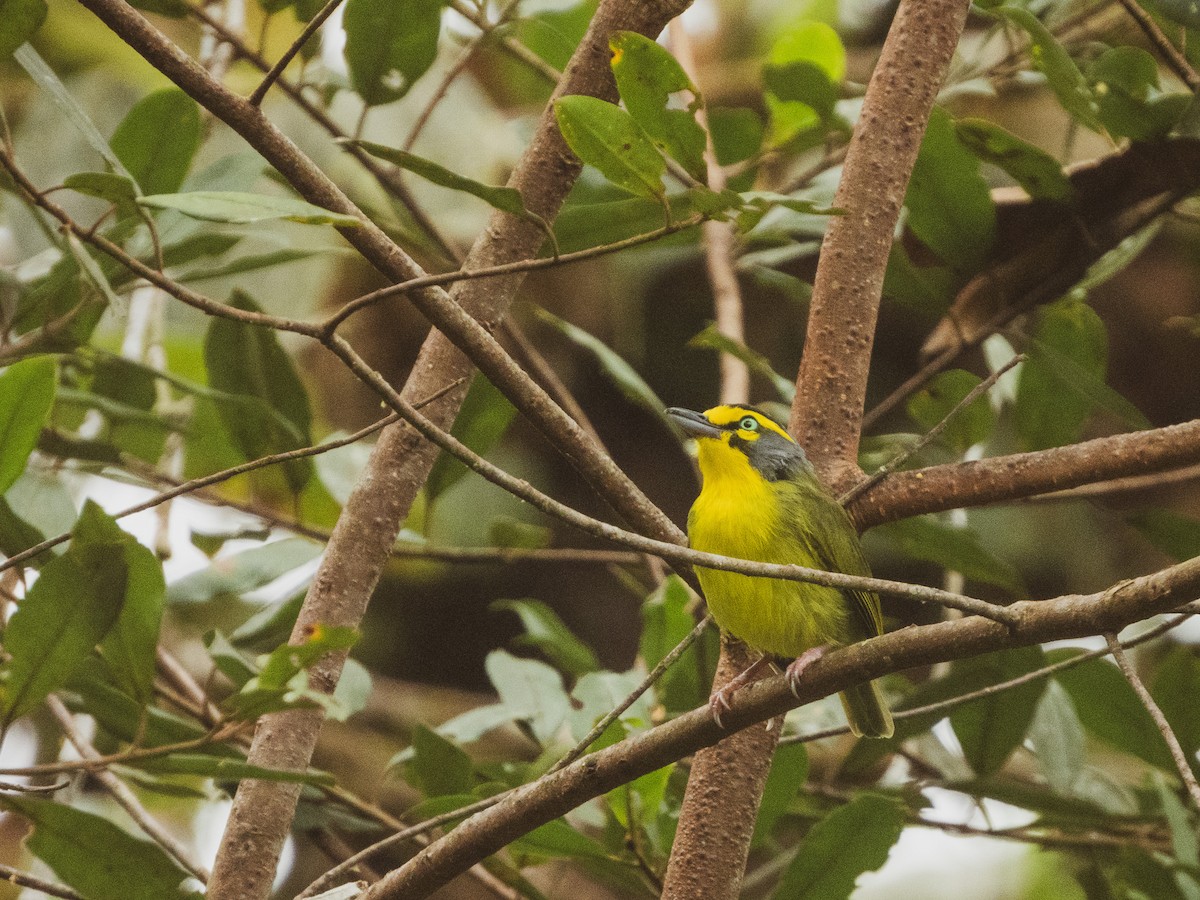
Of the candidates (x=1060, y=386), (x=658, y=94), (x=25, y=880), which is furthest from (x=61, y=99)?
(x=1060, y=386)

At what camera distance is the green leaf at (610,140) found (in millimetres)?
1852

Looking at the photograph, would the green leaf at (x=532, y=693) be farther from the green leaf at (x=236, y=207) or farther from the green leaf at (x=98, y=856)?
the green leaf at (x=236, y=207)

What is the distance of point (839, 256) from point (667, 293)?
320cm

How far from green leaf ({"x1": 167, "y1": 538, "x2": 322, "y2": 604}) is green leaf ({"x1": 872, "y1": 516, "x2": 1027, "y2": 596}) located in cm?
143

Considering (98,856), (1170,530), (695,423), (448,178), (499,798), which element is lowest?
(98,856)

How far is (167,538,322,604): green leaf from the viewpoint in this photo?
299 centimetres

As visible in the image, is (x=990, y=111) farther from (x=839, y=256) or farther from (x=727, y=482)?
(x=839, y=256)

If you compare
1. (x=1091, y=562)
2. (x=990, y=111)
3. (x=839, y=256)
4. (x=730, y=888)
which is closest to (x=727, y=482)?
(x=839, y=256)

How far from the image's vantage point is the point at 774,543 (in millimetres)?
3088

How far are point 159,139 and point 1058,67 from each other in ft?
6.42

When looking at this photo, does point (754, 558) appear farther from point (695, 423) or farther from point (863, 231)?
point (863, 231)

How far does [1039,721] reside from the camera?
3145 mm

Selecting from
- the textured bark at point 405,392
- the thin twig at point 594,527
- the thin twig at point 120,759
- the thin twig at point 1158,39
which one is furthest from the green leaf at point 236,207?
the thin twig at point 1158,39

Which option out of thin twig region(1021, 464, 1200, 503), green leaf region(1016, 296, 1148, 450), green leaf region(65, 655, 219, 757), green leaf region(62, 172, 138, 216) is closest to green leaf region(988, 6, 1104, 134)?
green leaf region(1016, 296, 1148, 450)
